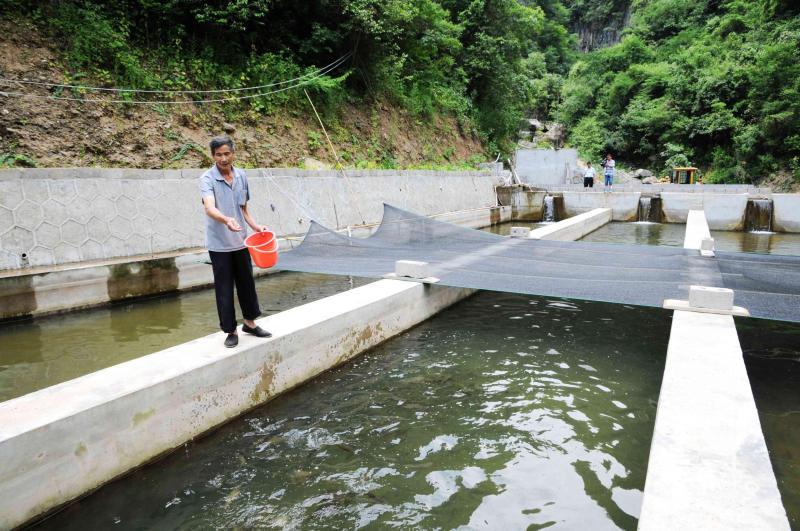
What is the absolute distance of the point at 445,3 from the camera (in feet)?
73.0

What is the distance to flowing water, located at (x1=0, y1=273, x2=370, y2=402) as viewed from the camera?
448 centimetres

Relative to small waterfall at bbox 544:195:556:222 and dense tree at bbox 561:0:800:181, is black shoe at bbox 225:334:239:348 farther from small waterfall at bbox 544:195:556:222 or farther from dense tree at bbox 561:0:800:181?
dense tree at bbox 561:0:800:181

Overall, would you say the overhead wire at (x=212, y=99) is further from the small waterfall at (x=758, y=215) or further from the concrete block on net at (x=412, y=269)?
the small waterfall at (x=758, y=215)

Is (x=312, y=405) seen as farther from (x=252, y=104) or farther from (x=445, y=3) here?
(x=445, y=3)

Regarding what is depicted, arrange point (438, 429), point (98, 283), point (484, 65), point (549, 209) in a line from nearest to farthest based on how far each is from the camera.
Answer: point (438, 429) → point (98, 283) → point (549, 209) → point (484, 65)

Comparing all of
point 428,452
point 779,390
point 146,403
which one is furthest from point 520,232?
point 146,403

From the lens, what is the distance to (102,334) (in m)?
5.49

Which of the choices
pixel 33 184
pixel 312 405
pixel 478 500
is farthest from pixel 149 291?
pixel 478 500

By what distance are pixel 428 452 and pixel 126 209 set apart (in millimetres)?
5941

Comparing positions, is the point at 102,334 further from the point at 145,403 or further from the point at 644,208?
the point at 644,208

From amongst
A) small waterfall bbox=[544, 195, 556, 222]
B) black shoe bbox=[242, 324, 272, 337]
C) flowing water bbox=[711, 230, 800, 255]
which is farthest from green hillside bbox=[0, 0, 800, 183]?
flowing water bbox=[711, 230, 800, 255]

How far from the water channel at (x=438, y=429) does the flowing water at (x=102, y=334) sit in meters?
0.03

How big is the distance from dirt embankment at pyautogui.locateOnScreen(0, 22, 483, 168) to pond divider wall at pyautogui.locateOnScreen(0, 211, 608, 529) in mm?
5512

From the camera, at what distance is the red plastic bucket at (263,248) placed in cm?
353
